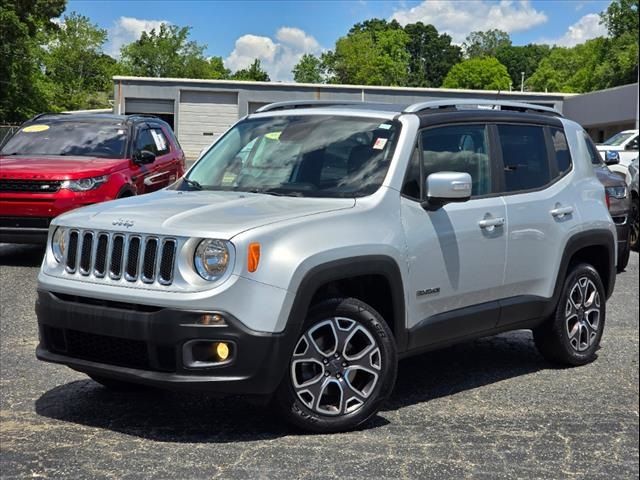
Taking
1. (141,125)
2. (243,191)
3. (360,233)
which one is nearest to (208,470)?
(360,233)

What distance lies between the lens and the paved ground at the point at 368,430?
4191 mm

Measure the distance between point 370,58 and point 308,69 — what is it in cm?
909

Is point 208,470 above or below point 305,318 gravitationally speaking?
below

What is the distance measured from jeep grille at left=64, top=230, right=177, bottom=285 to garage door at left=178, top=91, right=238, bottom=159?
44736 millimetres

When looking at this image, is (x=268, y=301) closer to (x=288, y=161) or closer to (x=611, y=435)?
(x=288, y=161)

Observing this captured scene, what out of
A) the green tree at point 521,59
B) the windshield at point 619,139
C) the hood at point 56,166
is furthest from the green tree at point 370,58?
the hood at point 56,166

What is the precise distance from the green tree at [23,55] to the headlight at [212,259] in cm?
3100

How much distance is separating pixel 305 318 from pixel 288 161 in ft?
4.19

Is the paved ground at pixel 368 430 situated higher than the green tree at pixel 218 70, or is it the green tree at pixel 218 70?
the green tree at pixel 218 70

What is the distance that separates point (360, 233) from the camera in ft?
15.9

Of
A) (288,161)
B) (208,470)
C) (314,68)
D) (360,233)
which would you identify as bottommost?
(208,470)

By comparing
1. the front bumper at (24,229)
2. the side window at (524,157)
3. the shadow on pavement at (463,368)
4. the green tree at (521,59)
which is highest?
the green tree at (521,59)

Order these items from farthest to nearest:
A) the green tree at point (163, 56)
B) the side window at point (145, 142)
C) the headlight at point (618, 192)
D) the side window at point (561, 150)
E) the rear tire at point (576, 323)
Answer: the green tree at point (163, 56) < the side window at point (145, 142) < the headlight at point (618, 192) < the side window at point (561, 150) < the rear tire at point (576, 323)

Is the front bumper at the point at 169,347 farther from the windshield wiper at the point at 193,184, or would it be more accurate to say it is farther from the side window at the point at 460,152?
the side window at the point at 460,152
